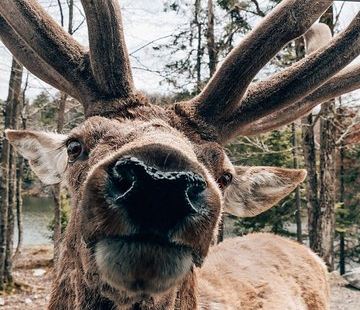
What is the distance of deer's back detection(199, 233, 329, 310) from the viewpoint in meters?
4.54

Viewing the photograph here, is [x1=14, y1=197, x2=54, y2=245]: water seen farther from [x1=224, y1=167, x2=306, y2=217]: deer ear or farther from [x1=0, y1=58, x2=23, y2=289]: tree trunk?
[x1=224, y1=167, x2=306, y2=217]: deer ear

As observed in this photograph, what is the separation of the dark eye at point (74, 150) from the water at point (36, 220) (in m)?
22.4

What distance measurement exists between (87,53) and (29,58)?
2.27ft

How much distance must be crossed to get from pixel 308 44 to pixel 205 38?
43.2 feet

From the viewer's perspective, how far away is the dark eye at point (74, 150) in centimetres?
321

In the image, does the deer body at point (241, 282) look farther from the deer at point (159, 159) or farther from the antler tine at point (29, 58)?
the antler tine at point (29, 58)

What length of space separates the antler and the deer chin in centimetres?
131

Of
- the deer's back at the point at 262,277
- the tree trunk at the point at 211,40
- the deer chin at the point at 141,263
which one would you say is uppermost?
the tree trunk at the point at 211,40

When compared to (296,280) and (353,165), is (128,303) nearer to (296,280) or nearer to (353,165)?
(296,280)

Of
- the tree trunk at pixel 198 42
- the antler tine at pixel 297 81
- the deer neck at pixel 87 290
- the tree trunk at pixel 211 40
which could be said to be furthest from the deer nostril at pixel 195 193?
the tree trunk at pixel 198 42

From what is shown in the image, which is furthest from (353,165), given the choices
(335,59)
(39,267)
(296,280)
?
(335,59)

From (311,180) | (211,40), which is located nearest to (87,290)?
(311,180)

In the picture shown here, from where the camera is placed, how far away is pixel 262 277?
5.23 m

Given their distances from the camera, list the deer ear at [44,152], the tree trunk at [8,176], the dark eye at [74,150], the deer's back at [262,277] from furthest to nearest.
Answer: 1. the tree trunk at [8,176]
2. the deer's back at [262,277]
3. the deer ear at [44,152]
4. the dark eye at [74,150]
